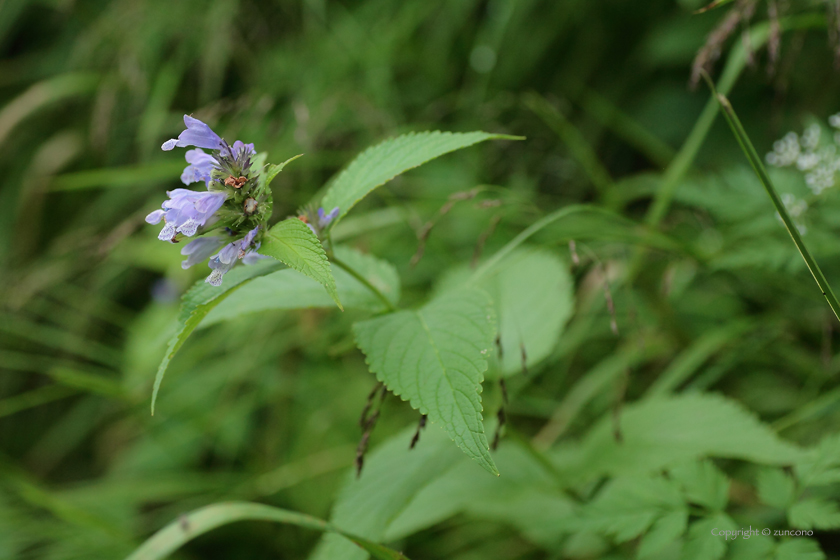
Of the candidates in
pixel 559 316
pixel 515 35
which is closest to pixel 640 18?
pixel 515 35

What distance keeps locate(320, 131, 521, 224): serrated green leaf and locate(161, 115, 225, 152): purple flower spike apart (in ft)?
0.73

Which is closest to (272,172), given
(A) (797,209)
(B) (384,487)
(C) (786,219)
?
(B) (384,487)

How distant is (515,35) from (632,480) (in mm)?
2109

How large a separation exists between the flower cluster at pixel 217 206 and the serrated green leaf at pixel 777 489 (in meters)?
1.01

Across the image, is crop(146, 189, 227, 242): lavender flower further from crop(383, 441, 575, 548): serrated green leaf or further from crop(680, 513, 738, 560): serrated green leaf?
crop(680, 513, 738, 560): serrated green leaf

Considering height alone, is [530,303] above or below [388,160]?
below

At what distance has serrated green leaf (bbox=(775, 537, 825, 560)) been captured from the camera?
32.0 inches

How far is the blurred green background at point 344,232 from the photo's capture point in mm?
1691

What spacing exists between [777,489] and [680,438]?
251 millimetres

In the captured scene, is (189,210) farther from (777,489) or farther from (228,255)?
(777,489)

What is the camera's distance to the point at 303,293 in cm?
102

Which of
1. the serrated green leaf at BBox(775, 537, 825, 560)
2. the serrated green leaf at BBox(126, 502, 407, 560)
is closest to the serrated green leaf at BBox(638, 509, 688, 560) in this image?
the serrated green leaf at BBox(775, 537, 825, 560)

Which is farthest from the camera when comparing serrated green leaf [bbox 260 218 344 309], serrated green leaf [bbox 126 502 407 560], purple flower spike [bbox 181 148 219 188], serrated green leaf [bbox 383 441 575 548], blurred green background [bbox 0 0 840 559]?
blurred green background [bbox 0 0 840 559]

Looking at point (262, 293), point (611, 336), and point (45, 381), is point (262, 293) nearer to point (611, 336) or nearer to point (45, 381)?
point (611, 336)
